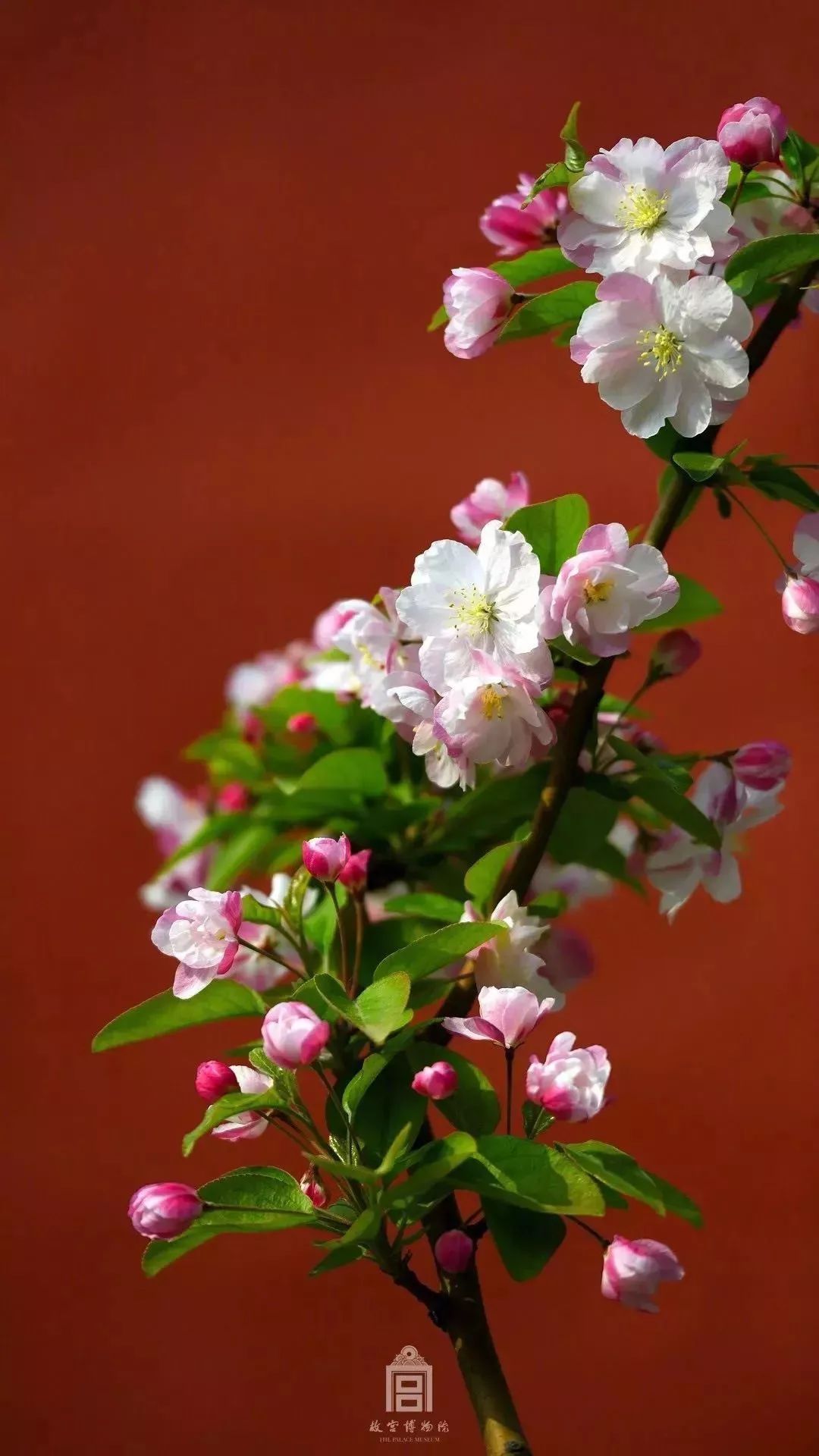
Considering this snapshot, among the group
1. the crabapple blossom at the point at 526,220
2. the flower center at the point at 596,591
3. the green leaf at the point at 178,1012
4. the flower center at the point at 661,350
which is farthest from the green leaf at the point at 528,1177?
the crabapple blossom at the point at 526,220

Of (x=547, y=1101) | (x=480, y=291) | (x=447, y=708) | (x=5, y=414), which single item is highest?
(x=5, y=414)

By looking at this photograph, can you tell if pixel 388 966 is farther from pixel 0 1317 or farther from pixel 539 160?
pixel 539 160

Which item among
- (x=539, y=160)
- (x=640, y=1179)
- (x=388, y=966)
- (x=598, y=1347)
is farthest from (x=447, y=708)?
(x=539, y=160)

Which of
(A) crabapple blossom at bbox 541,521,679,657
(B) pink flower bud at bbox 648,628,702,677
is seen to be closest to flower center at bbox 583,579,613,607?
(A) crabapple blossom at bbox 541,521,679,657

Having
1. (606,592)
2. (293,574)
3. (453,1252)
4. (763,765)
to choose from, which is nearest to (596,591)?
(606,592)

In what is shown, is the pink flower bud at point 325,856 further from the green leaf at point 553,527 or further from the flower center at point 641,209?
the flower center at point 641,209

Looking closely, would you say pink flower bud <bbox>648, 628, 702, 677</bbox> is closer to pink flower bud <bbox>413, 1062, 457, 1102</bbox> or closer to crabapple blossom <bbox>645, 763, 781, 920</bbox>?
crabapple blossom <bbox>645, 763, 781, 920</bbox>
